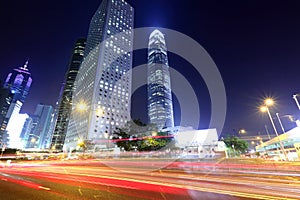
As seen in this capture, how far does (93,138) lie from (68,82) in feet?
269

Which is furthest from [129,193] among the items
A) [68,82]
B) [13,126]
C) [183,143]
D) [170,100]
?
[13,126]

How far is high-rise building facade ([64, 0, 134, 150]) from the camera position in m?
78.2

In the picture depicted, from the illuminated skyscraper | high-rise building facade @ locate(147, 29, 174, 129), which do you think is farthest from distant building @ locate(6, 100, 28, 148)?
high-rise building facade @ locate(147, 29, 174, 129)

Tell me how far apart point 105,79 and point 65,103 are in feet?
184

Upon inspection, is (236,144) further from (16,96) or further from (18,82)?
(18,82)

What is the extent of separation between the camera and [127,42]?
108000mm

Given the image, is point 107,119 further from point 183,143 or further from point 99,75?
point 183,143

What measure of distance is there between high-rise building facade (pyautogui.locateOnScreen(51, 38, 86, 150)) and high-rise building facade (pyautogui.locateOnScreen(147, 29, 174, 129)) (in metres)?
80.7

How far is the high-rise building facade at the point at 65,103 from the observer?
349 feet

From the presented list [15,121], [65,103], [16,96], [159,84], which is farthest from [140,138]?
[16,96]

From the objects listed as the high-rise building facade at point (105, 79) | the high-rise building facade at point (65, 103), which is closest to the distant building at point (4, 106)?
the high-rise building facade at point (65, 103)

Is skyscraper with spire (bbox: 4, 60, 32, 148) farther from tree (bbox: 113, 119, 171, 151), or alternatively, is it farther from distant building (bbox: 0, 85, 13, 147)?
tree (bbox: 113, 119, 171, 151)

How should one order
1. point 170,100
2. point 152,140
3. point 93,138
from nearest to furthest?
point 152,140
point 93,138
point 170,100

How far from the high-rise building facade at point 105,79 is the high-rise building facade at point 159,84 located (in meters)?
66.9
